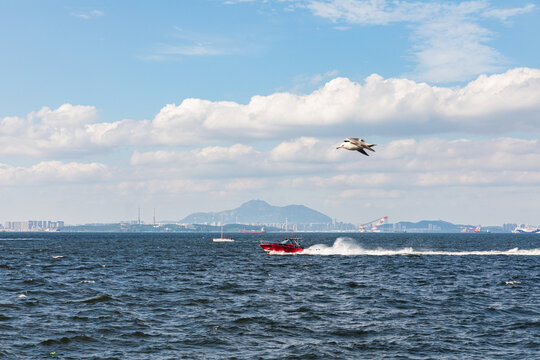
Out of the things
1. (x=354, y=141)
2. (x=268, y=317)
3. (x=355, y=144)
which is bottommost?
(x=268, y=317)

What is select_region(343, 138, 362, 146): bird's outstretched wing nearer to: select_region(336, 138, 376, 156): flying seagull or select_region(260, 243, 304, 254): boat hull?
select_region(336, 138, 376, 156): flying seagull

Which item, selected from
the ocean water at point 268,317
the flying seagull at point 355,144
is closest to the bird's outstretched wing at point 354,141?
the flying seagull at point 355,144

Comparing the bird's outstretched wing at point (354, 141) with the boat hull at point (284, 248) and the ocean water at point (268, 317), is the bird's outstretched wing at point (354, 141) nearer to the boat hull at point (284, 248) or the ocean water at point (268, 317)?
the ocean water at point (268, 317)

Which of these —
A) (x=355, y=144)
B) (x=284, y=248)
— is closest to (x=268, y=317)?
(x=355, y=144)

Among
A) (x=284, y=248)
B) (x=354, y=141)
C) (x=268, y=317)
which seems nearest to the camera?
(x=354, y=141)

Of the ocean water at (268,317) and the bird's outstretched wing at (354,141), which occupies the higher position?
the bird's outstretched wing at (354,141)

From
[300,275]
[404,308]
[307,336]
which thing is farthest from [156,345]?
[300,275]

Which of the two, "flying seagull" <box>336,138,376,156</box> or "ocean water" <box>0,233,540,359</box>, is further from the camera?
"ocean water" <box>0,233,540,359</box>

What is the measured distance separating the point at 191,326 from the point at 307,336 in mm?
8173

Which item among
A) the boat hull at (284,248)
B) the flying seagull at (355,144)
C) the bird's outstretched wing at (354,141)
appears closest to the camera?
the flying seagull at (355,144)

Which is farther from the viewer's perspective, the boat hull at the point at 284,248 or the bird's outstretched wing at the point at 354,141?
the boat hull at the point at 284,248

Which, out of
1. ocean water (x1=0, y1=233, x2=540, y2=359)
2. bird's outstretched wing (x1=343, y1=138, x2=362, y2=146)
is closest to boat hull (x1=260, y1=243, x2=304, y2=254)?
ocean water (x1=0, y1=233, x2=540, y2=359)

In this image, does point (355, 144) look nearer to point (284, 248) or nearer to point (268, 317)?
point (268, 317)

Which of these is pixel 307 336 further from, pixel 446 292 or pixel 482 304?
pixel 446 292
